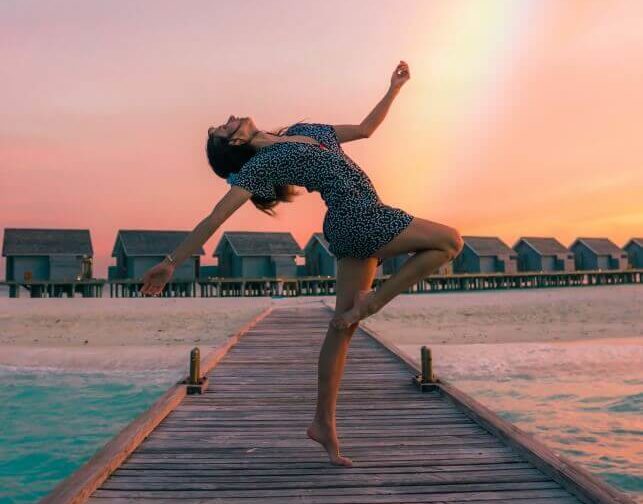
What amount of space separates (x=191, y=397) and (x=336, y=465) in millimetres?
2702

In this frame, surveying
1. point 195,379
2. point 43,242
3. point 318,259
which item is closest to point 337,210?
point 195,379

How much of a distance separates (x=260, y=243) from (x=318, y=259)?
218 inches

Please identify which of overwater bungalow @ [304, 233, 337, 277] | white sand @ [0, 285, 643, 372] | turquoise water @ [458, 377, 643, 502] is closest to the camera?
turquoise water @ [458, 377, 643, 502]

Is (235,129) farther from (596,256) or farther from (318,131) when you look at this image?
(596,256)

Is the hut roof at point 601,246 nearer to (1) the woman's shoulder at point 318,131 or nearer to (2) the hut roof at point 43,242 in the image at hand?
(2) the hut roof at point 43,242

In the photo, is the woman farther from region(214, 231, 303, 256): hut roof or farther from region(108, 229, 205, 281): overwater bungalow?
region(214, 231, 303, 256): hut roof

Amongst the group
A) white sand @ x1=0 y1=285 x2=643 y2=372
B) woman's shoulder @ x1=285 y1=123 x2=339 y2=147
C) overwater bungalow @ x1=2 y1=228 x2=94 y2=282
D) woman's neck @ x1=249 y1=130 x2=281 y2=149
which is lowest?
white sand @ x1=0 y1=285 x2=643 y2=372

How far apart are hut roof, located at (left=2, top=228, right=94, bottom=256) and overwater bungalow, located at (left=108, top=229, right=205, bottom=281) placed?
8.49 ft

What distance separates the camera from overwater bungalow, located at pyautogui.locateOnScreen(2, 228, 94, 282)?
136 feet

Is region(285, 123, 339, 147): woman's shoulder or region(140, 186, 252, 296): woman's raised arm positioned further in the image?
region(285, 123, 339, 147): woman's shoulder

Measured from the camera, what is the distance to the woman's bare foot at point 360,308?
264cm

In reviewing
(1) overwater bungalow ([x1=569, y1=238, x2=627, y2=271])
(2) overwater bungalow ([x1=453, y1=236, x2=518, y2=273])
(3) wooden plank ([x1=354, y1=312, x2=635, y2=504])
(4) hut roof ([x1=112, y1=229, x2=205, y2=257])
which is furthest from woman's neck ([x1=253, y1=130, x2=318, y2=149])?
(1) overwater bungalow ([x1=569, y1=238, x2=627, y2=271])

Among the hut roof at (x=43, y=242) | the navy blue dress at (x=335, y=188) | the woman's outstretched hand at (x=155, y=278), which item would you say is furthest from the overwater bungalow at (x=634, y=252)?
the woman's outstretched hand at (x=155, y=278)

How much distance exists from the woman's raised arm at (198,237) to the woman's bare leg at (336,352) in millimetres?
657
